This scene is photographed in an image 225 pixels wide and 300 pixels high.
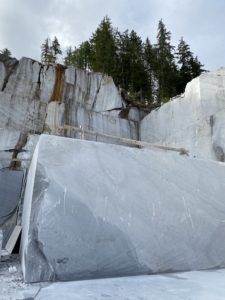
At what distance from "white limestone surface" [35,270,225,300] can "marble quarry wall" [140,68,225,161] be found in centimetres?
429

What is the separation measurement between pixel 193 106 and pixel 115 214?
5775mm

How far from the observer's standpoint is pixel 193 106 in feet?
23.8

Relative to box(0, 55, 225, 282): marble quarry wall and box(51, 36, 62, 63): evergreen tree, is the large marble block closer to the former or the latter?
box(0, 55, 225, 282): marble quarry wall

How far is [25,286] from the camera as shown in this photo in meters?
2.01

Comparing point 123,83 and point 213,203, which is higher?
point 123,83

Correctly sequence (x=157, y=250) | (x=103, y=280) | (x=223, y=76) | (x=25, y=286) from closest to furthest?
(x=25, y=286) → (x=103, y=280) → (x=157, y=250) → (x=223, y=76)

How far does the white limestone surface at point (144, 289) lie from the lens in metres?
1.74

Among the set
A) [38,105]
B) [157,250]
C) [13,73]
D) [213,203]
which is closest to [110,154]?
[157,250]

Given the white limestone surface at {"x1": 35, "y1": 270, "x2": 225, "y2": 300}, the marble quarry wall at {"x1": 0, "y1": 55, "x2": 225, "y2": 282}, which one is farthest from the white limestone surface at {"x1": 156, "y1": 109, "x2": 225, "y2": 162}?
the white limestone surface at {"x1": 35, "y1": 270, "x2": 225, "y2": 300}

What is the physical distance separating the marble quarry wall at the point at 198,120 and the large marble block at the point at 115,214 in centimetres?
339

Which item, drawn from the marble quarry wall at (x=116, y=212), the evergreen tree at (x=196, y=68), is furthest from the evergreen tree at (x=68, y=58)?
the marble quarry wall at (x=116, y=212)

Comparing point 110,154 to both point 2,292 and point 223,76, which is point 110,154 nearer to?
point 2,292

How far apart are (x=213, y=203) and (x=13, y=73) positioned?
7675 millimetres

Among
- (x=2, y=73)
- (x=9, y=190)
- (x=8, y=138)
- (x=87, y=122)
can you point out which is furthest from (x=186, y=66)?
(x=9, y=190)
